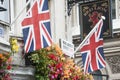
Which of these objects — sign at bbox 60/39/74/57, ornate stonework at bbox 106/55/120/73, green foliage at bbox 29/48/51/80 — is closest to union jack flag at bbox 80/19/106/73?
sign at bbox 60/39/74/57

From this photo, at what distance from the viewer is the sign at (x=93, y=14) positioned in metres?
22.1

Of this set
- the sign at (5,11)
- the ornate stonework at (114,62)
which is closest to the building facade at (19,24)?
the sign at (5,11)

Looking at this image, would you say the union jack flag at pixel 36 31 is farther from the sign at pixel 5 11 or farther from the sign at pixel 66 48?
the sign at pixel 66 48

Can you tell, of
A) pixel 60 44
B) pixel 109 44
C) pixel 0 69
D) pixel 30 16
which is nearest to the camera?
pixel 0 69

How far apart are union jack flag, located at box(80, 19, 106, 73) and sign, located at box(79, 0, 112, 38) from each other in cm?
369

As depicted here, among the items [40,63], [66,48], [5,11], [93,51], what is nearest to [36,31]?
[5,11]

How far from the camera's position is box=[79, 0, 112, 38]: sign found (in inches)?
870

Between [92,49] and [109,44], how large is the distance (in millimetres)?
14275

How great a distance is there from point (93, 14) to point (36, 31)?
9426 mm

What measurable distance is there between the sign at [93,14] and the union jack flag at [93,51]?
369 cm

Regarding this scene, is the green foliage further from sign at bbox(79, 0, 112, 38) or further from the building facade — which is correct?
sign at bbox(79, 0, 112, 38)

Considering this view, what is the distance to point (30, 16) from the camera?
14.6 metres

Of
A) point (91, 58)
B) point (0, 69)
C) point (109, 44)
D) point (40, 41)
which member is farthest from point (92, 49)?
point (109, 44)

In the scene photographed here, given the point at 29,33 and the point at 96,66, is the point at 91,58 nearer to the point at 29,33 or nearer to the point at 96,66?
the point at 96,66
